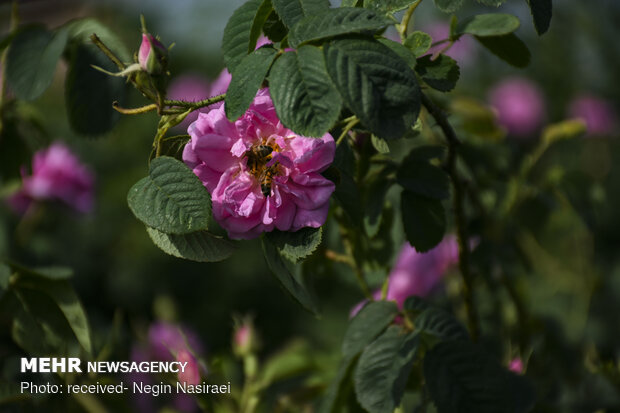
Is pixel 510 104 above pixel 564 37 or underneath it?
underneath

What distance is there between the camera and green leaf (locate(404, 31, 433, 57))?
2.15 feet

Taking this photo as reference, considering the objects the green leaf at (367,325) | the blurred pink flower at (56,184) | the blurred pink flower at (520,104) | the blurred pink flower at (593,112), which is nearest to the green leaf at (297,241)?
the green leaf at (367,325)

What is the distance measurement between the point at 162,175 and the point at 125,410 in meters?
0.56

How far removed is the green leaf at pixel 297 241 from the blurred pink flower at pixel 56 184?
3.93 feet

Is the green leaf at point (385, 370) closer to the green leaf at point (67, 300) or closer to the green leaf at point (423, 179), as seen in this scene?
the green leaf at point (423, 179)

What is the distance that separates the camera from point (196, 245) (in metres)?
0.62

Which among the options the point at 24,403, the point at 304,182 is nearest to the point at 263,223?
the point at 304,182

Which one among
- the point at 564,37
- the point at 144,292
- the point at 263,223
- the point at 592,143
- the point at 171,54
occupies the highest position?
the point at 171,54

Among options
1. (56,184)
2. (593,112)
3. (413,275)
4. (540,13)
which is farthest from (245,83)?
(593,112)

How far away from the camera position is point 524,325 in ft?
3.58

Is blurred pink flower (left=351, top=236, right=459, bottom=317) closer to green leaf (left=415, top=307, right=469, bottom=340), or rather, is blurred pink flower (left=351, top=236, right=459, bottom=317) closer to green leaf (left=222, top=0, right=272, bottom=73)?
green leaf (left=415, top=307, right=469, bottom=340)

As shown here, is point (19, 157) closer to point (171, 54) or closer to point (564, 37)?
point (171, 54)

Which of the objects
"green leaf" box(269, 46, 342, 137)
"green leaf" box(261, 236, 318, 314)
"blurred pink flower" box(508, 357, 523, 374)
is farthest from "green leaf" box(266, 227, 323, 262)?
"blurred pink flower" box(508, 357, 523, 374)

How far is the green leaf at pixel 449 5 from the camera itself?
0.64 meters
